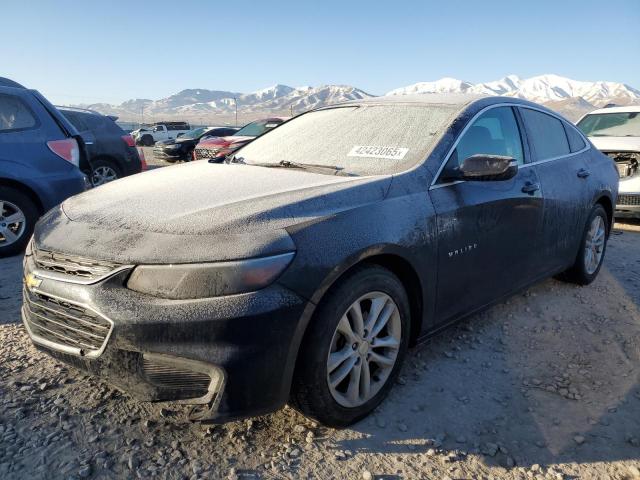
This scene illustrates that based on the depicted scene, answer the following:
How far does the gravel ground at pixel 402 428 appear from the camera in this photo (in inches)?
78.5

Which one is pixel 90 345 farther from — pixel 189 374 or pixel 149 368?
pixel 189 374

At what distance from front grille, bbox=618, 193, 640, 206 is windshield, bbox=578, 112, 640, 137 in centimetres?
140

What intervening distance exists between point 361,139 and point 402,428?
5.31 ft

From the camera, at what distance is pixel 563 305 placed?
3805 millimetres

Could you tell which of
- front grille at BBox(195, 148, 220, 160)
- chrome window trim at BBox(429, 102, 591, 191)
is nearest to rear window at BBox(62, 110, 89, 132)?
front grille at BBox(195, 148, 220, 160)

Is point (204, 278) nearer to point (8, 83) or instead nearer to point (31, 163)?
point (31, 163)

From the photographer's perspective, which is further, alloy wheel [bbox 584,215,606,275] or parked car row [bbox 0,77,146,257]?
parked car row [bbox 0,77,146,257]

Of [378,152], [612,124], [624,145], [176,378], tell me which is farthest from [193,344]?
[612,124]

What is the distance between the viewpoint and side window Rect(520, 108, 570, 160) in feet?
11.4

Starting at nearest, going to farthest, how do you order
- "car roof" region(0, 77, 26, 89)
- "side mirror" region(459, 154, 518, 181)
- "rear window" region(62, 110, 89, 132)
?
1. "side mirror" region(459, 154, 518, 181)
2. "car roof" region(0, 77, 26, 89)
3. "rear window" region(62, 110, 89, 132)

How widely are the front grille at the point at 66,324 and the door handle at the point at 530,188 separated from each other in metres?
2.55

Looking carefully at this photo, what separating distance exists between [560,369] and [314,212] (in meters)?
1.87

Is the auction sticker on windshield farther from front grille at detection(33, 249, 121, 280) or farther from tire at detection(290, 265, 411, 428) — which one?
front grille at detection(33, 249, 121, 280)

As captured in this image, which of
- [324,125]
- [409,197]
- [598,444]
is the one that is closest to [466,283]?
[409,197]
